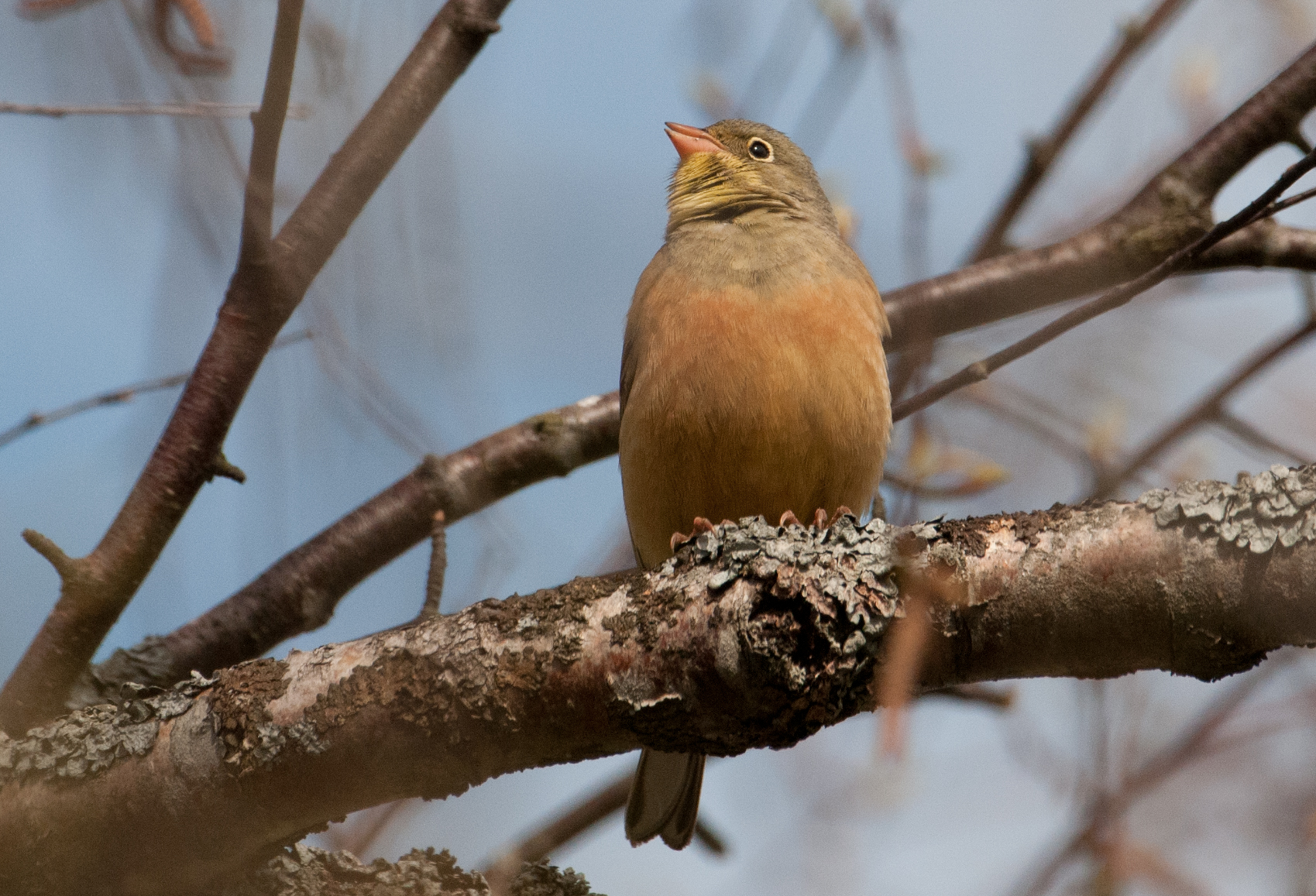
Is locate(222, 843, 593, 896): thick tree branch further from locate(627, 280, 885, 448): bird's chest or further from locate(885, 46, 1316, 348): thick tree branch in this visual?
locate(885, 46, 1316, 348): thick tree branch

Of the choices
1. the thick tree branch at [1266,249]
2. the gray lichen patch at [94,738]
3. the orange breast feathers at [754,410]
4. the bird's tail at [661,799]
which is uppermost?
the thick tree branch at [1266,249]

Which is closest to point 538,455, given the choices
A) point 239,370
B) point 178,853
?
point 239,370

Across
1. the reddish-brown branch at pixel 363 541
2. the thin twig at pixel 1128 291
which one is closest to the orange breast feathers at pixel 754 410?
the thin twig at pixel 1128 291

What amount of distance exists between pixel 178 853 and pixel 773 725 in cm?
139

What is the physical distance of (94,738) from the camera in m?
2.78

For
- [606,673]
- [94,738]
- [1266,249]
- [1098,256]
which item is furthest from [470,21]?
[1266,249]

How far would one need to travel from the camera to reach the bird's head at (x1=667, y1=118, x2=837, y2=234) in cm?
533

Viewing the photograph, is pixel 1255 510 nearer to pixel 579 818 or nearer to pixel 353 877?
pixel 353 877

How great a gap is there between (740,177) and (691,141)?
403 millimetres

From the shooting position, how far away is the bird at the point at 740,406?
13.9 feet

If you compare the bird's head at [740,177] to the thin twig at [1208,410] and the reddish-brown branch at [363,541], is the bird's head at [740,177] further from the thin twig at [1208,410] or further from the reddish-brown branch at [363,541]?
the thin twig at [1208,410]

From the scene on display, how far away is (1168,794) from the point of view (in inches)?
226

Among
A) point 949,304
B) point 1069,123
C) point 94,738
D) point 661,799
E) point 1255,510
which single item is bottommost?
point 94,738

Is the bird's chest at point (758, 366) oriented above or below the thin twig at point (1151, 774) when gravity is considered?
above
